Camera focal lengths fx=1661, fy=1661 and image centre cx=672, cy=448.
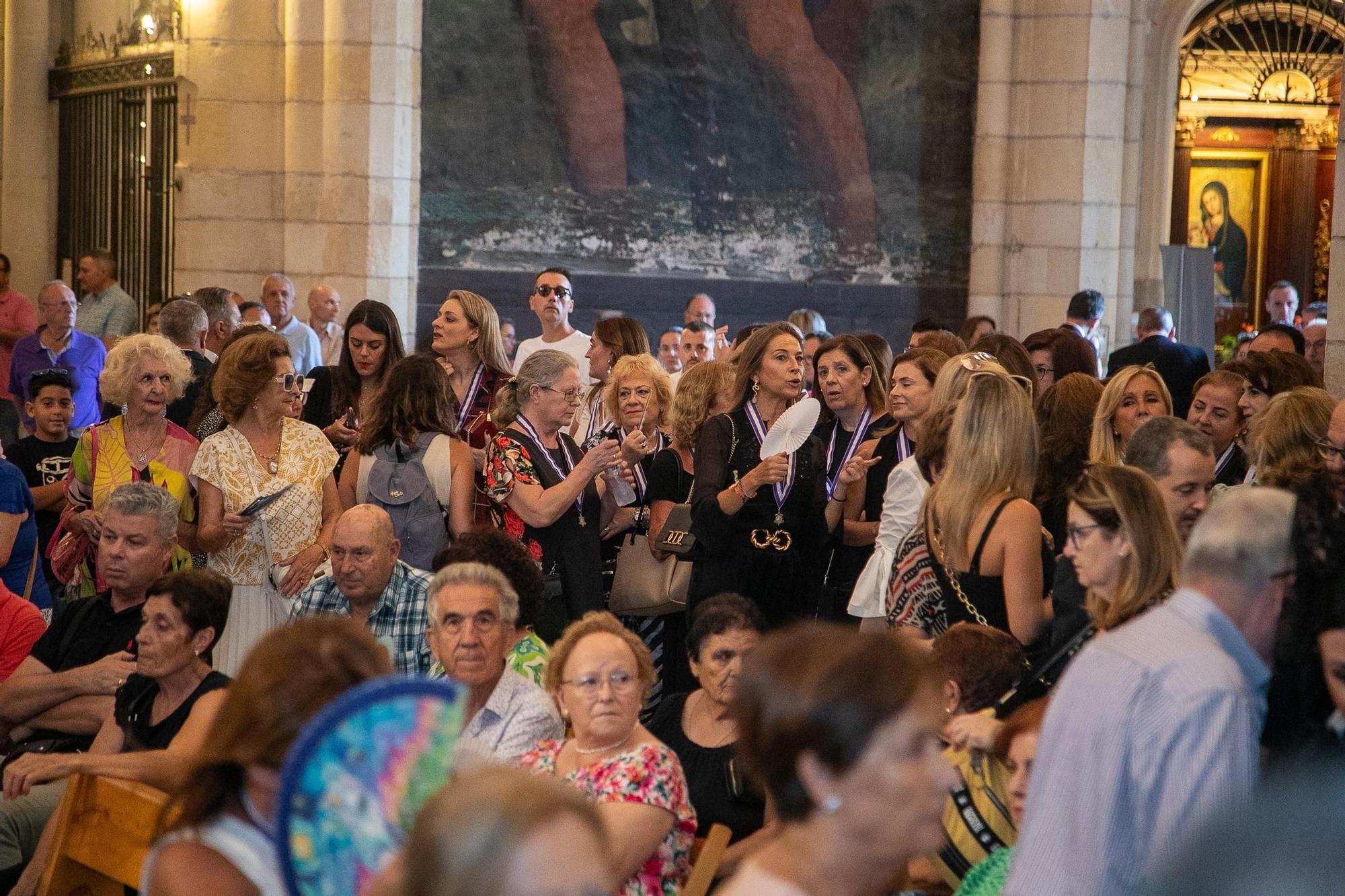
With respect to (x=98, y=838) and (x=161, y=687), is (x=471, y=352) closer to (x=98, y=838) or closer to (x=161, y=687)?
(x=161, y=687)

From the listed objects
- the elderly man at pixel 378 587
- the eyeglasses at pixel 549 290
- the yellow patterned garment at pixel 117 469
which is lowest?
the elderly man at pixel 378 587

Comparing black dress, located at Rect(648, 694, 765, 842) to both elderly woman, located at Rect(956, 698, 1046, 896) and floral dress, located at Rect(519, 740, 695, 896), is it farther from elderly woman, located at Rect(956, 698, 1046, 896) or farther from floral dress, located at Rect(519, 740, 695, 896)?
elderly woman, located at Rect(956, 698, 1046, 896)

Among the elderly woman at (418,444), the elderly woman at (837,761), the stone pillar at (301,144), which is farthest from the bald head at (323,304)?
the elderly woman at (837,761)

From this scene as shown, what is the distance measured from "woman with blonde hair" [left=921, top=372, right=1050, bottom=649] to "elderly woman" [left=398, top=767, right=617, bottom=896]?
2622mm

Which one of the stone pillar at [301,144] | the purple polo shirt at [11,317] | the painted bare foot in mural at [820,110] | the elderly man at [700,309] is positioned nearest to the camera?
the elderly man at [700,309]

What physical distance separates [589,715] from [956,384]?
76.5 inches

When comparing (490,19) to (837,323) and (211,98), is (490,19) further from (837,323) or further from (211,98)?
(837,323)

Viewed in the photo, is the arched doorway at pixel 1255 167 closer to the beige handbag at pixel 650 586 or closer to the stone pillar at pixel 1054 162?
the stone pillar at pixel 1054 162

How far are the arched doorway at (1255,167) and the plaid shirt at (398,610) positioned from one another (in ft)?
42.2

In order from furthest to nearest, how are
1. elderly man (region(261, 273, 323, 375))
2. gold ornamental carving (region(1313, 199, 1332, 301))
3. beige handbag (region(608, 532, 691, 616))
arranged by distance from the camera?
gold ornamental carving (region(1313, 199, 1332, 301)), elderly man (region(261, 273, 323, 375)), beige handbag (region(608, 532, 691, 616))

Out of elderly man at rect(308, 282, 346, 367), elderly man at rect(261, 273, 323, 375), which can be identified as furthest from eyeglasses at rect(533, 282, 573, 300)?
elderly man at rect(308, 282, 346, 367)

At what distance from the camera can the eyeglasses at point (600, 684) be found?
387cm

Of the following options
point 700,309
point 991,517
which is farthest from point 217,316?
point 991,517

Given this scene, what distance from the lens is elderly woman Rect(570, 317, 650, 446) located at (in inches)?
305
